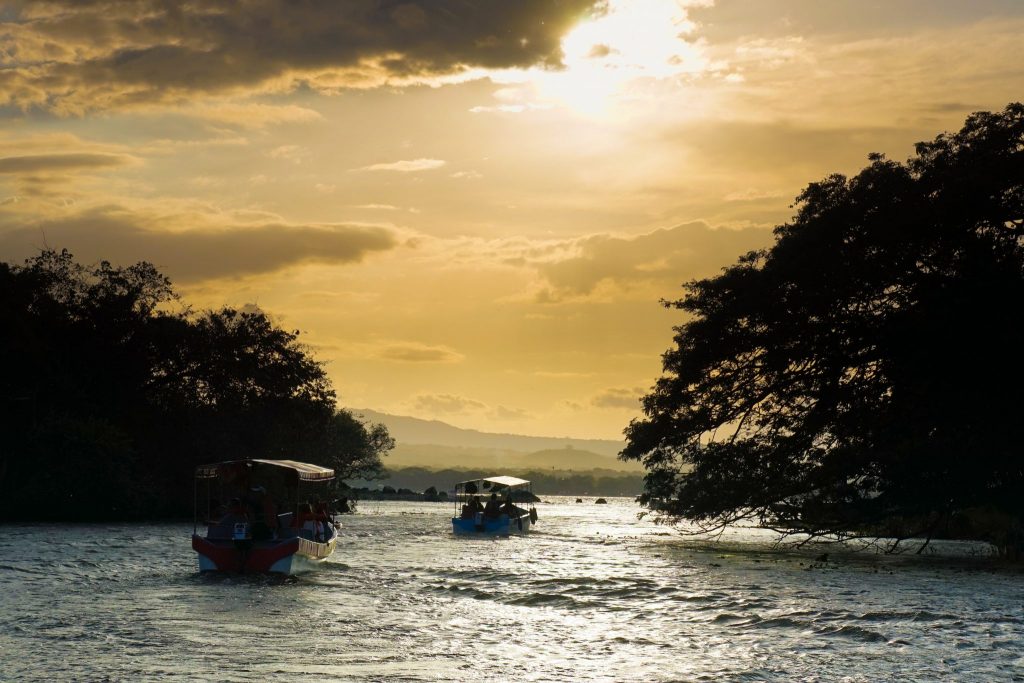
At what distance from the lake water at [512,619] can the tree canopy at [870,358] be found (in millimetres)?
2892

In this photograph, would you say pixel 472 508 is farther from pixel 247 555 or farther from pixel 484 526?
pixel 247 555

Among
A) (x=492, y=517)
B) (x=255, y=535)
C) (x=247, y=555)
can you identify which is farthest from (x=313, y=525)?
(x=492, y=517)

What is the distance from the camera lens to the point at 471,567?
41.8 m

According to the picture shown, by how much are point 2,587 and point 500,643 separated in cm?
1604

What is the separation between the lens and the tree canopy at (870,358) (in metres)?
41.5

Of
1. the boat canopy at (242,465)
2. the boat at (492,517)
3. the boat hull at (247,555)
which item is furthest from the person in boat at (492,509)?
the boat hull at (247,555)

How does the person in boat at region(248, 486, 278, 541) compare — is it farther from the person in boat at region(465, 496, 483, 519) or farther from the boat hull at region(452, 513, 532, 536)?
the person in boat at region(465, 496, 483, 519)

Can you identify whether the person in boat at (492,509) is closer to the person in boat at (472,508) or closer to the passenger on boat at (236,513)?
the person in boat at (472,508)

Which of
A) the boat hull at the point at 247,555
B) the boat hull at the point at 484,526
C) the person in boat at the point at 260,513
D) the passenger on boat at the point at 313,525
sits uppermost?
the person in boat at the point at 260,513

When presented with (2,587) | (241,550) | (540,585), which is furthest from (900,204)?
(2,587)

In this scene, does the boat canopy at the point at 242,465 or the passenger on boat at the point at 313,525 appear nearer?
the boat canopy at the point at 242,465

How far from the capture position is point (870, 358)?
4481cm

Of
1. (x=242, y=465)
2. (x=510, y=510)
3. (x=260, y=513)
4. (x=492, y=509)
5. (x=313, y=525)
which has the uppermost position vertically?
(x=242, y=465)

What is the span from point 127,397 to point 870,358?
4786cm
